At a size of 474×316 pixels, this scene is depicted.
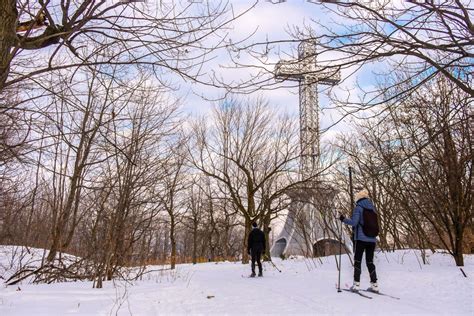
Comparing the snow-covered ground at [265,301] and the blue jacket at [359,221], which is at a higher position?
the blue jacket at [359,221]

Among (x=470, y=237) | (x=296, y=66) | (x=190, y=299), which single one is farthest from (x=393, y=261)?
(x=296, y=66)

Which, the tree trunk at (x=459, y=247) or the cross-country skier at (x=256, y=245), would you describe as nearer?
the tree trunk at (x=459, y=247)

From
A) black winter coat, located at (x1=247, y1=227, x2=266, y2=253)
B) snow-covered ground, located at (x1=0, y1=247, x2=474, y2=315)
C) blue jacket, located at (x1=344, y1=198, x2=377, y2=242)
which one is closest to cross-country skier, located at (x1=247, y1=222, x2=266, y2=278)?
black winter coat, located at (x1=247, y1=227, x2=266, y2=253)

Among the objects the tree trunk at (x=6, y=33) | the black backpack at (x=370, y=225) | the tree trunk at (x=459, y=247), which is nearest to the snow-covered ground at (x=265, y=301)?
the tree trunk at (x=459, y=247)

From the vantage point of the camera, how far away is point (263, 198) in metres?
23.1

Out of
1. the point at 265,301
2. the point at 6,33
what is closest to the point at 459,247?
the point at 265,301

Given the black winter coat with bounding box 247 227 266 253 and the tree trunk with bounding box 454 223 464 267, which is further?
the black winter coat with bounding box 247 227 266 253

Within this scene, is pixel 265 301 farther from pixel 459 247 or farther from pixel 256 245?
pixel 256 245

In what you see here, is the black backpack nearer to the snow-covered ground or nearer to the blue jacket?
the blue jacket

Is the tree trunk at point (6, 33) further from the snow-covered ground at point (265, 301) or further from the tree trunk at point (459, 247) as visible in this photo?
the tree trunk at point (459, 247)

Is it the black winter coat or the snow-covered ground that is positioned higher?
the black winter coat

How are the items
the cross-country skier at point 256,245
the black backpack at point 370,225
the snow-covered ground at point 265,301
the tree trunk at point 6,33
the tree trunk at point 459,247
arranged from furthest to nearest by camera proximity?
the cross-country skier at point 256,245, the tree trunk at point 459,247, the black backpack at point 370,225, the snow-covered ground at point 265,301, the tree trunk at point 6,33

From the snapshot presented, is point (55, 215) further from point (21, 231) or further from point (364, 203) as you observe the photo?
point (364, 203)

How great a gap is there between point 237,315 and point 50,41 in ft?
12.9
